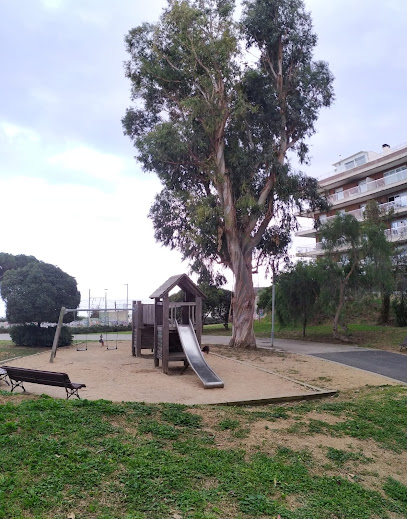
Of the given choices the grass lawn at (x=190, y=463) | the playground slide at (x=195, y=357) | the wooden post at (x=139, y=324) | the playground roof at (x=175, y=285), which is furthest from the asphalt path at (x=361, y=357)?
the wooden post at (x=139, y=324)

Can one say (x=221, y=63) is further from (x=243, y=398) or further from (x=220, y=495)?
(x=220, y=495)

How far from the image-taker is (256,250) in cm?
2356

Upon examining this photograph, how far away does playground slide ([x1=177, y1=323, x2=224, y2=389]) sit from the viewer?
1111 centimetres

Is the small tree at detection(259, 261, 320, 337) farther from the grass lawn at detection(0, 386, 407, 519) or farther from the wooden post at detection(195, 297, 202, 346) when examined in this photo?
the grass lawn at detection(0, 386, 407, 519)

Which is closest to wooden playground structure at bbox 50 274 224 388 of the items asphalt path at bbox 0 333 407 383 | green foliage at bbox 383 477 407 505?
asphalt path at bbox 0 333 407 383

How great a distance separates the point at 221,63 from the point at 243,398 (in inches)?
642

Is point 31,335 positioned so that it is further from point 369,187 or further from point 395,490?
point 369,187

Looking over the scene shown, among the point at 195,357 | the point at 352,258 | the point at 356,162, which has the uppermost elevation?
the point at 356,162

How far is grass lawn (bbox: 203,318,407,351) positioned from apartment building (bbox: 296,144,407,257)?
6.51m

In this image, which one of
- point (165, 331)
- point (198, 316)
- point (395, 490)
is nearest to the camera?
point (395, 490)

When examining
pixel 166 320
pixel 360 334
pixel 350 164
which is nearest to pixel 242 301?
pixel 360 334

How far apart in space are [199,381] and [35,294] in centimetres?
1287

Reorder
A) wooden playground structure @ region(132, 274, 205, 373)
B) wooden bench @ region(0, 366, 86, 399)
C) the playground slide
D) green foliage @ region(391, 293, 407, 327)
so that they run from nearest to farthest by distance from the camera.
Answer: wooden bench @ region(0, 366, 86, 399) < the playground slide < wooden playground structure @ region(132, 274, 205, 373) < green foliage @ region(391, 293, 407, 327)

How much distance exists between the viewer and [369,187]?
39.4m
